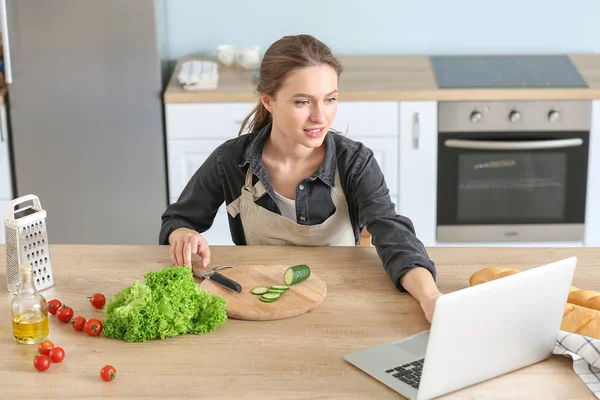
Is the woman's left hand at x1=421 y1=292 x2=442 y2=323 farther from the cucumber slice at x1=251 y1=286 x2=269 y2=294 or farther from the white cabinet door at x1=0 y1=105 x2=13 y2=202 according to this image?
the white cabinet door at x1=0 y1=105 x2=13 y2=202

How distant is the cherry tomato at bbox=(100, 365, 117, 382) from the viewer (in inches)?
66.9

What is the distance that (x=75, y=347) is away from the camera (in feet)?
6.04

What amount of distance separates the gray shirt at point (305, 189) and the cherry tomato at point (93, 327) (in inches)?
22.5

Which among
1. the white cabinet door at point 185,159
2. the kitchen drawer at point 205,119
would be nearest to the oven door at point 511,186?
the kitchen drawer at point 205,119

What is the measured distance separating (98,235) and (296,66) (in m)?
2.03

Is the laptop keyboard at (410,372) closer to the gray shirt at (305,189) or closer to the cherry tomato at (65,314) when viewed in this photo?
the gray shirt at (305,189)

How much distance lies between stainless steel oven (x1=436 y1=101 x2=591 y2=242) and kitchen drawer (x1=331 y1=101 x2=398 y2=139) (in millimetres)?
196

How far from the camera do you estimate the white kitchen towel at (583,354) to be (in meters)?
1.71

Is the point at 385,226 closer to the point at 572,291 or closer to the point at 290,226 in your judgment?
the point at 290,226

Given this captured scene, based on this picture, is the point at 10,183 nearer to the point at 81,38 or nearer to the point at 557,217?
the point at 81,38

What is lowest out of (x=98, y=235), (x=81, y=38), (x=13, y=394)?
(x=98, y=235)

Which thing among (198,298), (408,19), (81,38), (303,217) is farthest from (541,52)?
(198,298)

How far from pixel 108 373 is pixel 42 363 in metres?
0.13

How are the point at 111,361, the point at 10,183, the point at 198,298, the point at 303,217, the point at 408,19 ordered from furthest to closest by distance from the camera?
the point at 408,19 < the point at 10,183 < the point at 303,217 < the point at 198,298 < the point at 111,361
